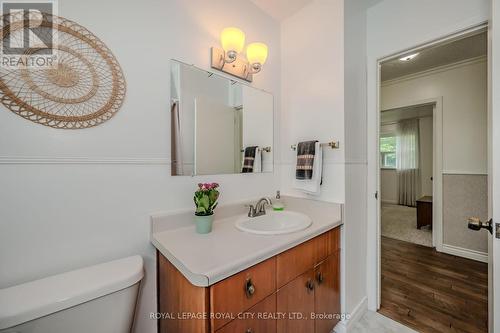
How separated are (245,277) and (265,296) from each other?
0.56 ft

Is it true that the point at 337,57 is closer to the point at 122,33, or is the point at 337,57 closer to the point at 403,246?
the point at 122,33

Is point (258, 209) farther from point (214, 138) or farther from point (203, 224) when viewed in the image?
point (214, 138)

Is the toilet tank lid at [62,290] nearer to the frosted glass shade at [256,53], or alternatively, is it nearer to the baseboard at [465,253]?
the frosted glass shade at [256,53]

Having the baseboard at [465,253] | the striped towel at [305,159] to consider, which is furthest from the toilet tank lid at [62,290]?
the baseboard at [465,253]

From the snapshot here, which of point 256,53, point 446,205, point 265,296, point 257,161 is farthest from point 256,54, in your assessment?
point 446,205

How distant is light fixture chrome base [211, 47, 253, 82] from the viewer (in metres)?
1.34

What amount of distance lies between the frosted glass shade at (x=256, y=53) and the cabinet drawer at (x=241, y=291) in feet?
4.23

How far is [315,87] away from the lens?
155 centimetres

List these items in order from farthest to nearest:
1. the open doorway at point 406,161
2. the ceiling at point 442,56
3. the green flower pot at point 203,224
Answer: the open doorway at point 406,161, the ceiling at point 442,56, the green flower pot at point 203,224

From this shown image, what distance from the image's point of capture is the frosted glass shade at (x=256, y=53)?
145 centimetres

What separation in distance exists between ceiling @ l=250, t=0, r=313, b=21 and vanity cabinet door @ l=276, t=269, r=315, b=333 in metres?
1.87

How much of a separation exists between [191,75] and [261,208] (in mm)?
980

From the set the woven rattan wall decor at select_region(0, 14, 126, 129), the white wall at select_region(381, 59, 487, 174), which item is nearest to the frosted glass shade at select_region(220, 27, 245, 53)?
the woven rattan wall decor at select_region(0, 14, 126, 129)

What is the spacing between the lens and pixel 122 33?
1.00m
